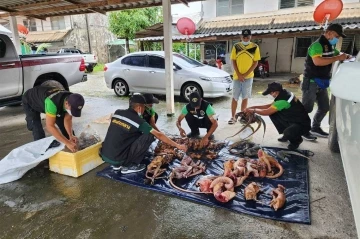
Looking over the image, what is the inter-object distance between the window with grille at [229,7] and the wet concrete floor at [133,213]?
1221cm

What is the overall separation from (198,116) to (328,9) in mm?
6386

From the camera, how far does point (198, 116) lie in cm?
445

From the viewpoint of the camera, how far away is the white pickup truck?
226 inches

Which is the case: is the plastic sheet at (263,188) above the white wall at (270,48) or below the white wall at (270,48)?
below

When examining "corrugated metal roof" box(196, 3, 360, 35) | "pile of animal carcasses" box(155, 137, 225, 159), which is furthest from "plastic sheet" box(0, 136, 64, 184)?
"corrugated metal roof" box(196, 3, 360, 35)

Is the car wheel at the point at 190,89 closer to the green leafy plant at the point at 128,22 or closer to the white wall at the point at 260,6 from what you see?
the white wall at the point at 260,6

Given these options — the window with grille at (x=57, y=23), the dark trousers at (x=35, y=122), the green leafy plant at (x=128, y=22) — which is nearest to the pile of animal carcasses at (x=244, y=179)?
the dark trousers at (x=35, y=122)

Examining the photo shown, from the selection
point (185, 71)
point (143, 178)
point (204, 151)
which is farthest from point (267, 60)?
point (143, 178)

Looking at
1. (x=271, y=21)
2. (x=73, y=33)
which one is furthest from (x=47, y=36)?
(x=271, y=21)

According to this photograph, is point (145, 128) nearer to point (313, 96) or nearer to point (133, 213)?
point (133, 213)

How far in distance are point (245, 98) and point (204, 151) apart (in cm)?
202

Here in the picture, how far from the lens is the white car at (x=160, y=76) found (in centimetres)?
722

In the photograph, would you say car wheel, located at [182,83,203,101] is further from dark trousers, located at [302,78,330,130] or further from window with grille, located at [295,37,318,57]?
window with grille, located at [295,37,318,57]

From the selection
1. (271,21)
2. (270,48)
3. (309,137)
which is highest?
(271,21)
